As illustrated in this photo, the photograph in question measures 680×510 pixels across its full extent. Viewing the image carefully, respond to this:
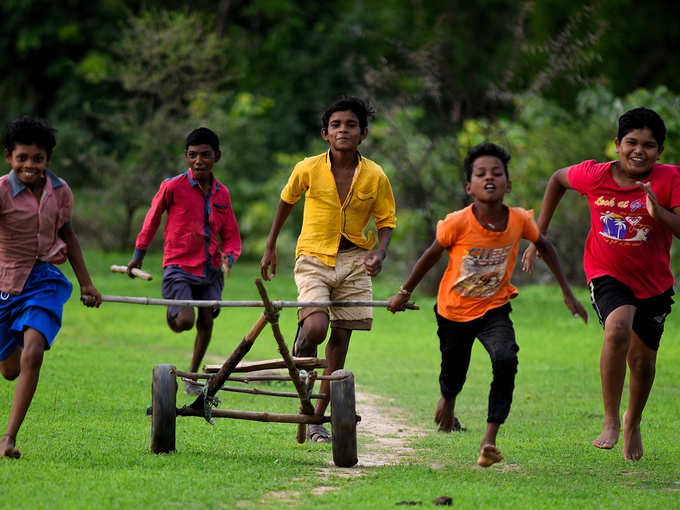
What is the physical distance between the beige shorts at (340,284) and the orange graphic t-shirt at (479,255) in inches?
A: 38.9

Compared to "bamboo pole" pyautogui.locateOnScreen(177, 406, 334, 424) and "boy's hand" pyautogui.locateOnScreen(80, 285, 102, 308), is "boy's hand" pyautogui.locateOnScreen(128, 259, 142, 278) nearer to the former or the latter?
"boy's hand" pyautogui.locateOnScreen(80, 285, 102, 308)

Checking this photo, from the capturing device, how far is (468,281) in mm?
6684

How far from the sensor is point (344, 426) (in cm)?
647

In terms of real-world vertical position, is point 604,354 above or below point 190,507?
above

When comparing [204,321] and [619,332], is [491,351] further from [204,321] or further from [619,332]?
[204,321]

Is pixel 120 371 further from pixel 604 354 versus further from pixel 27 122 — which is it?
pixel 604 354

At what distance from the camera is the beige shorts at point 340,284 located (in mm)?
7465

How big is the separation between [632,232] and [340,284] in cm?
200

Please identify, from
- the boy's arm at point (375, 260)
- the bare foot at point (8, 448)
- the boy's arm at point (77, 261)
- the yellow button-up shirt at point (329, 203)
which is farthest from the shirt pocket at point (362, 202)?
the bare foot at point (8, 448)

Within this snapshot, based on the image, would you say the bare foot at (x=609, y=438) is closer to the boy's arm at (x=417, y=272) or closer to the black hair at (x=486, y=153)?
the boy's arm at (x=417, y=272)

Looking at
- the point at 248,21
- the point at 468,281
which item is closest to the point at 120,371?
the point at 468,281

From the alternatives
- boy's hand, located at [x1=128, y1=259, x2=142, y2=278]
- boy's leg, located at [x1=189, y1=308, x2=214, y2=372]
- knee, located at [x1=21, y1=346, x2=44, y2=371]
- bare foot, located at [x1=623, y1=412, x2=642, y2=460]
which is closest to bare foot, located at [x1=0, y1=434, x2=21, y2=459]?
knee, located at [x1=21, y1=346, x2=44, y2=371]

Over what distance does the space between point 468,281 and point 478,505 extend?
1616 millimetres

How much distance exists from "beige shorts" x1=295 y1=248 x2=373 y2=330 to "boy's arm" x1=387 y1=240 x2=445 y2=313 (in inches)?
33.5
